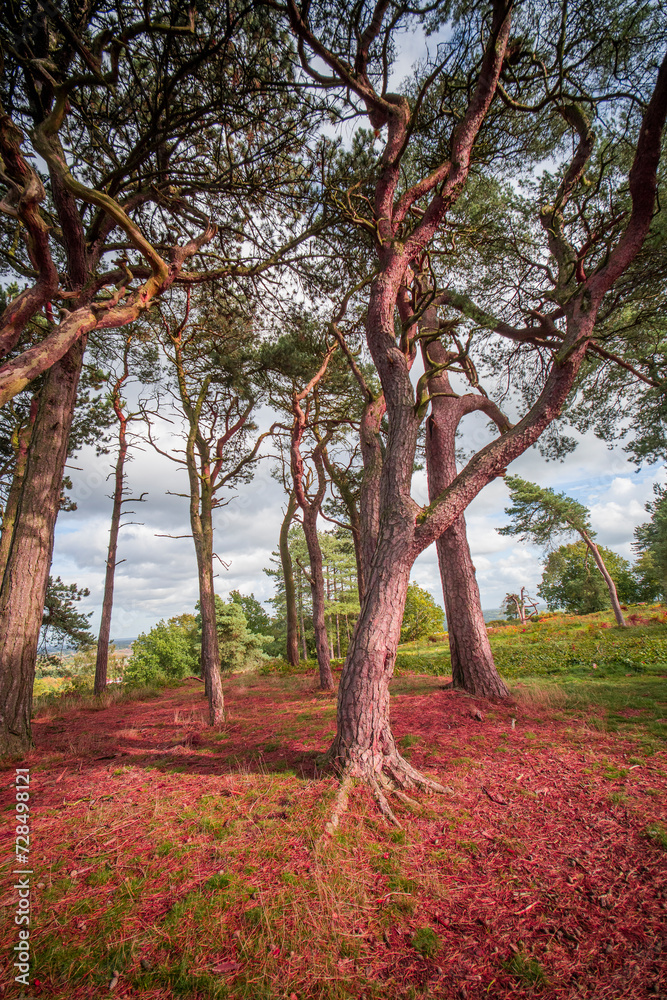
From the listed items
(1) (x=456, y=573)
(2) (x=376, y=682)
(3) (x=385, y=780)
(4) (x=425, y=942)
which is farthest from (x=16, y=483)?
(4) (x=425, y=942)

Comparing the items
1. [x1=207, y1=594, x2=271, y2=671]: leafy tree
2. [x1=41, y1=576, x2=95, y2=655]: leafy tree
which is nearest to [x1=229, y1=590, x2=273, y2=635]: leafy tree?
[x1=207, y1=594, x2=271, y2=671]: leafy tree

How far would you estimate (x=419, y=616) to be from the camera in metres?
27.2

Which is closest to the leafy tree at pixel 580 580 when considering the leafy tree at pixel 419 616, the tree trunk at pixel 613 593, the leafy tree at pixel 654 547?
the leafy tree at pixel 654 547

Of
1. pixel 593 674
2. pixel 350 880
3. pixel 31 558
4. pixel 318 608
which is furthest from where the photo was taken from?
pixel 318 608

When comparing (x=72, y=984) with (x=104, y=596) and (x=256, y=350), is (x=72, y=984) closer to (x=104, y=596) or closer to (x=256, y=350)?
(x=256, y=350)

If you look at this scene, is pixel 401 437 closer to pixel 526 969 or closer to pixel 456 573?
pixel 456 573

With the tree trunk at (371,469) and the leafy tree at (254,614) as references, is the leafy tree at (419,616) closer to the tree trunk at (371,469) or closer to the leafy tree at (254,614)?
the leafy tree at (254,614)

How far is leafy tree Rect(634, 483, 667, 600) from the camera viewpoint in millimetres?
21719

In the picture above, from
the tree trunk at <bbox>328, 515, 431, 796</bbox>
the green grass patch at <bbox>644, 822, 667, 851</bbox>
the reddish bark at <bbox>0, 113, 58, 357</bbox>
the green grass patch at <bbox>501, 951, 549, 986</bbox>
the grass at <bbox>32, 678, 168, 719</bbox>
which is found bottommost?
the green grass patch at <bbox>501, 951, 549, 986</bbox>

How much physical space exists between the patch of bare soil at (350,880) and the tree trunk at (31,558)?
95 centimetres

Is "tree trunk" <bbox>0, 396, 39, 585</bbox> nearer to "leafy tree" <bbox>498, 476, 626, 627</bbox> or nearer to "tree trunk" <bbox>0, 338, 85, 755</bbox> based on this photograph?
"tree trunk" <bbox>0, 338, 85, 755</bbox>

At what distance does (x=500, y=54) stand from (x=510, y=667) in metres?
12.1

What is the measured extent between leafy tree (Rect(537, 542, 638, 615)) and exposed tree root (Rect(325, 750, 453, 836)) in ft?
96.1

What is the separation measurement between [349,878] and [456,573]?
5.47m
